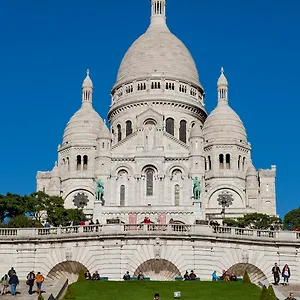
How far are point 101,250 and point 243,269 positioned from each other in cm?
908

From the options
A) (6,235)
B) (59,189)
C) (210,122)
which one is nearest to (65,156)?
(59,189)

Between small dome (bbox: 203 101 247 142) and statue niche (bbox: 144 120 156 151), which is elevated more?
small dome (bbox: 203 101 247 142)

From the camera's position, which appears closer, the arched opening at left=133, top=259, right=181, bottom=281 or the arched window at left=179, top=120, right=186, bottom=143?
the arched opening at left=133, top=259, right=181, bottom=281

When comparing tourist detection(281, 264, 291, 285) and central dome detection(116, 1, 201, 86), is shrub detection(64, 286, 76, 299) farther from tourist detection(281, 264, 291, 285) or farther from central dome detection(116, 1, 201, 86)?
central dome detection(116, 1, 201, 86)

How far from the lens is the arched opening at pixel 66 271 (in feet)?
172

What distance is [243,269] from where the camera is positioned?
52.7 metres

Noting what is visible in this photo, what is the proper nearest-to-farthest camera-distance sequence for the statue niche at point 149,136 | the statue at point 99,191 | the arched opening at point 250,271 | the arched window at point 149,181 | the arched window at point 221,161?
the arched opening at point 250,271 < the statue at point 99,191 < the arched window at point 149,181 < the statue niche at point 149,136 < the arched window at point 221,161

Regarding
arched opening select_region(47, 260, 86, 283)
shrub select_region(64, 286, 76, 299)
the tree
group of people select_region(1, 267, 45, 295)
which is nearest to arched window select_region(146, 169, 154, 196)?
the tree

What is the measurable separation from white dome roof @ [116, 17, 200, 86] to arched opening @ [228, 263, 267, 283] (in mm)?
77269

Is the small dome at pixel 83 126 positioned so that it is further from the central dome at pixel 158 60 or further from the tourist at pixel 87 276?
the tourist at pixel 87 276

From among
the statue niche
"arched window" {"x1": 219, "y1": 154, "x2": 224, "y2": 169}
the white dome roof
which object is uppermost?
the white dome roof

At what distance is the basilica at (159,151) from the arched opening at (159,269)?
1883 inches

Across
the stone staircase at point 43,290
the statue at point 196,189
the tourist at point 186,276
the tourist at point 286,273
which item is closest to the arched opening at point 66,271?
the stone staircase at point 43,290

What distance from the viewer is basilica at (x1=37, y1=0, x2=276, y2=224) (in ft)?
359
